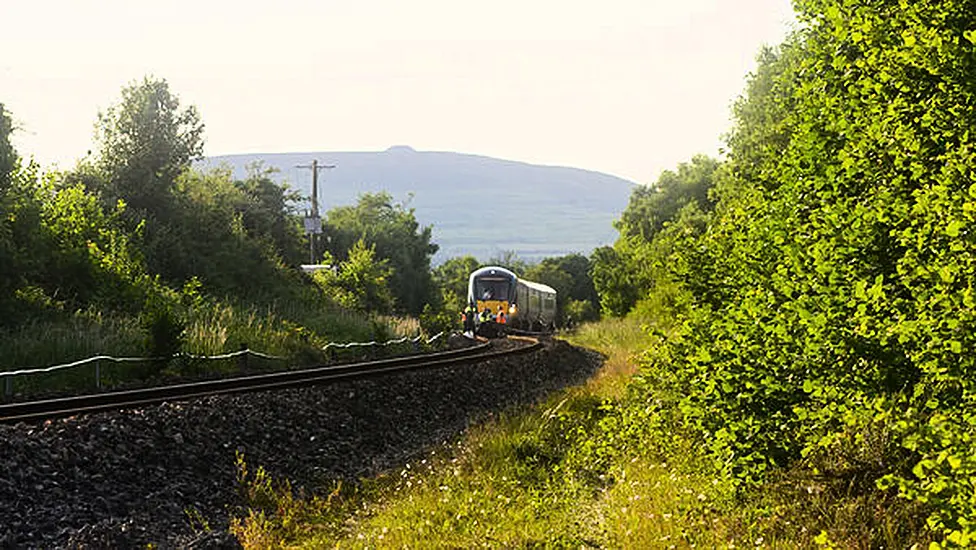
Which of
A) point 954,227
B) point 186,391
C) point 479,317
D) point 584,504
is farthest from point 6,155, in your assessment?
point 954,227

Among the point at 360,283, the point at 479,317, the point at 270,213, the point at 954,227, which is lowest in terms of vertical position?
the point at 479,317

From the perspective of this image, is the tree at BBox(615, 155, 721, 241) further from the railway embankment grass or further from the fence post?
the railway embankment grass

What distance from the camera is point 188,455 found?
11.6 metres

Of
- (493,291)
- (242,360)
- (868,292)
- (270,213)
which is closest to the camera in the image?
(868,292)

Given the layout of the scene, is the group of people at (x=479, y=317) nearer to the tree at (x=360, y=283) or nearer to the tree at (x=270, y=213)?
the tree at (x=360, y=283)

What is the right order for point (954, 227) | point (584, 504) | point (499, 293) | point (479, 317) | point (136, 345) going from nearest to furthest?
point (954, 227)
point (584, 504)
point (136, 345)
point (479, 317)
point (499, 293)

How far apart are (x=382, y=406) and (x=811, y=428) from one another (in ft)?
36.6

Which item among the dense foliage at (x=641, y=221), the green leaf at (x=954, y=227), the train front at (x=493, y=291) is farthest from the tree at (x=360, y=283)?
the green leaf at (x=954, y=227)

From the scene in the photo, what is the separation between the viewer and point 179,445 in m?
11.8

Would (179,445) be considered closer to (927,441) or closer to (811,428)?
(811,428)

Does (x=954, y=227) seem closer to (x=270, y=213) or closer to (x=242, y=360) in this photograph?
(x=242, y=360)

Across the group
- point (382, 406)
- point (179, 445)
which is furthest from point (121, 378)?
point (179, 445)

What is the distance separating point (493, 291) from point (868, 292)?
41.2 m

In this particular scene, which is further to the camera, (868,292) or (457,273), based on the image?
(457,273)
